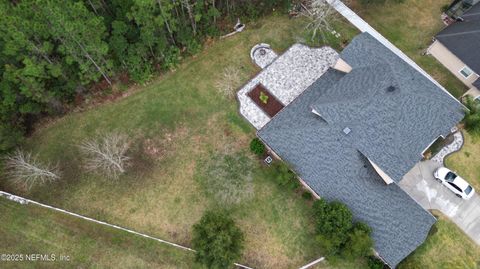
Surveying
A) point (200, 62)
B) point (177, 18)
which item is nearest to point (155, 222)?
point (200, 62)

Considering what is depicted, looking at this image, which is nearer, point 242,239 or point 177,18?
point 242,239

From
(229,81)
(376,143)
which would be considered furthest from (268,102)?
(376,143)

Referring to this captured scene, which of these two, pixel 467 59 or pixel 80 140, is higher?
pixel 467 59

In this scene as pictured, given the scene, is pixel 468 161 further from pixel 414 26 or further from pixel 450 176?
pixel 414 26

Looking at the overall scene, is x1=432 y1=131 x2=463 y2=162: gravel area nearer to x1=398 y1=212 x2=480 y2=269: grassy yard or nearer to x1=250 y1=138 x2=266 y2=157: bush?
x1=398 y1=212 x2=480 y2=269: grassy yard

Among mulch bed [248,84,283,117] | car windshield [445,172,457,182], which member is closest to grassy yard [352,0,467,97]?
car windshield [445,172,457,182]

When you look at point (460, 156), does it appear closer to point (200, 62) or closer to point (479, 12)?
point (479, 12)

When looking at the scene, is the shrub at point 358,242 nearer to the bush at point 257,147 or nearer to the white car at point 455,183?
the white car at point 455,183

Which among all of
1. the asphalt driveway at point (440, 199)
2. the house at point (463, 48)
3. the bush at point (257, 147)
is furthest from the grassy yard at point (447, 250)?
the bush at point (257, 147)
